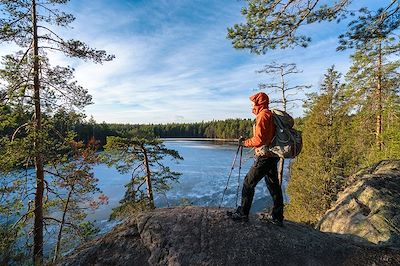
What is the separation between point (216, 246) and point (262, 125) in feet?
6.36

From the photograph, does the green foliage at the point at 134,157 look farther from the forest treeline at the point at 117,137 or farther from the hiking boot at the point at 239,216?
the hiking boot at the point at 239,216

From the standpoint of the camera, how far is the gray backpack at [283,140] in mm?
4457

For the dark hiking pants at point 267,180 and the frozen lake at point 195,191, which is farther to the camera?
the frozen lake at point 195,191

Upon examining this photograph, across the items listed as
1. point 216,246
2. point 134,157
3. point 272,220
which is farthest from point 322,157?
point 216,246

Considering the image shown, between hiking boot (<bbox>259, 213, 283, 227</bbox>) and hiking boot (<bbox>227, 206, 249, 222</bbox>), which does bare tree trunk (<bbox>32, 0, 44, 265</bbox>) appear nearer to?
hiking boot (<bbox>227, 206, 249, 222</bbox>)

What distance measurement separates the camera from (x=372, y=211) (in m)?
6.14

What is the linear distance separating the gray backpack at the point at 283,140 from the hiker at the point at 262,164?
0.07m

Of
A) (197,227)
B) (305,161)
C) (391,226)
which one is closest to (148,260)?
(197,227)

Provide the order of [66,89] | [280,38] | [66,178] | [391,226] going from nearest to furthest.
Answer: [391,226] → [280,38] → [66,89] → [66,178]

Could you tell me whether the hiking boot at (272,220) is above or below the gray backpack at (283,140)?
below

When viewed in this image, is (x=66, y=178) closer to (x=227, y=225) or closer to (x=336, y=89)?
(x=227, y=225)

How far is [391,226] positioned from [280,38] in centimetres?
471

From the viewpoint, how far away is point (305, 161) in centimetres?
1762

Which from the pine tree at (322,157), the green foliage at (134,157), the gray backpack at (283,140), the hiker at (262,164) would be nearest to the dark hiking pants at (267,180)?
the hiker at (262,164)
